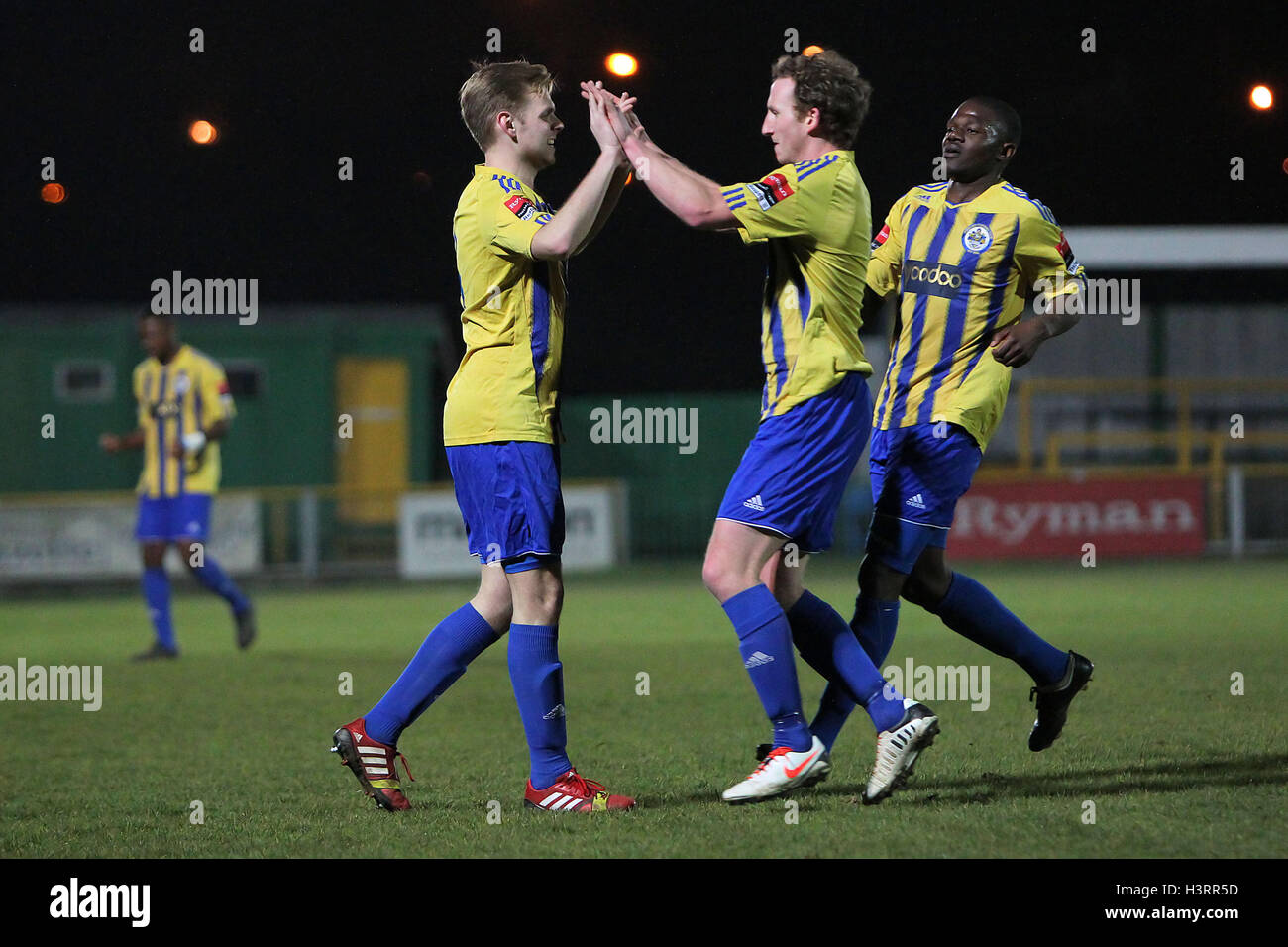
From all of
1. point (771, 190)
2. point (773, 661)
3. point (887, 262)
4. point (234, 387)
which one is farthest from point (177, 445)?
point (234, 387)

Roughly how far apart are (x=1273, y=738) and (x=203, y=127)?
6.46m

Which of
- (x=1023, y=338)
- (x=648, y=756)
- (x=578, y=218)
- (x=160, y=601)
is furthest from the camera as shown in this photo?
(x=160, y=601)

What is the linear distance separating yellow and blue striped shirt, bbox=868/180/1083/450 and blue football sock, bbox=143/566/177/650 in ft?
19.5

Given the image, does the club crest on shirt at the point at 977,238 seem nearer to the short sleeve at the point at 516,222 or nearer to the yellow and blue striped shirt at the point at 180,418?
the short sleeve at the point at 516,222

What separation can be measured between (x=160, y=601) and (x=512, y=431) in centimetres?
593

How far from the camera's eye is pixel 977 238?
4.52 metres

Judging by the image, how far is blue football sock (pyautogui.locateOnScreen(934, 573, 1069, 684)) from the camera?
15.0 ft

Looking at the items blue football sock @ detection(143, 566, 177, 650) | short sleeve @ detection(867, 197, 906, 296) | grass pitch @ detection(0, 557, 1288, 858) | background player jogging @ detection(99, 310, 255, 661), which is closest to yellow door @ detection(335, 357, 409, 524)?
grass pitch @ detection(0, 557, 1288, 858)

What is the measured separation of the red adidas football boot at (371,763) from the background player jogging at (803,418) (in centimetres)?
98

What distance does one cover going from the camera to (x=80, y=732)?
19.9 feet

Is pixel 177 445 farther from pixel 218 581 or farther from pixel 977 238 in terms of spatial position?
pixel 977 238

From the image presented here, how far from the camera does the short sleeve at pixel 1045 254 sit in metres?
4.51
